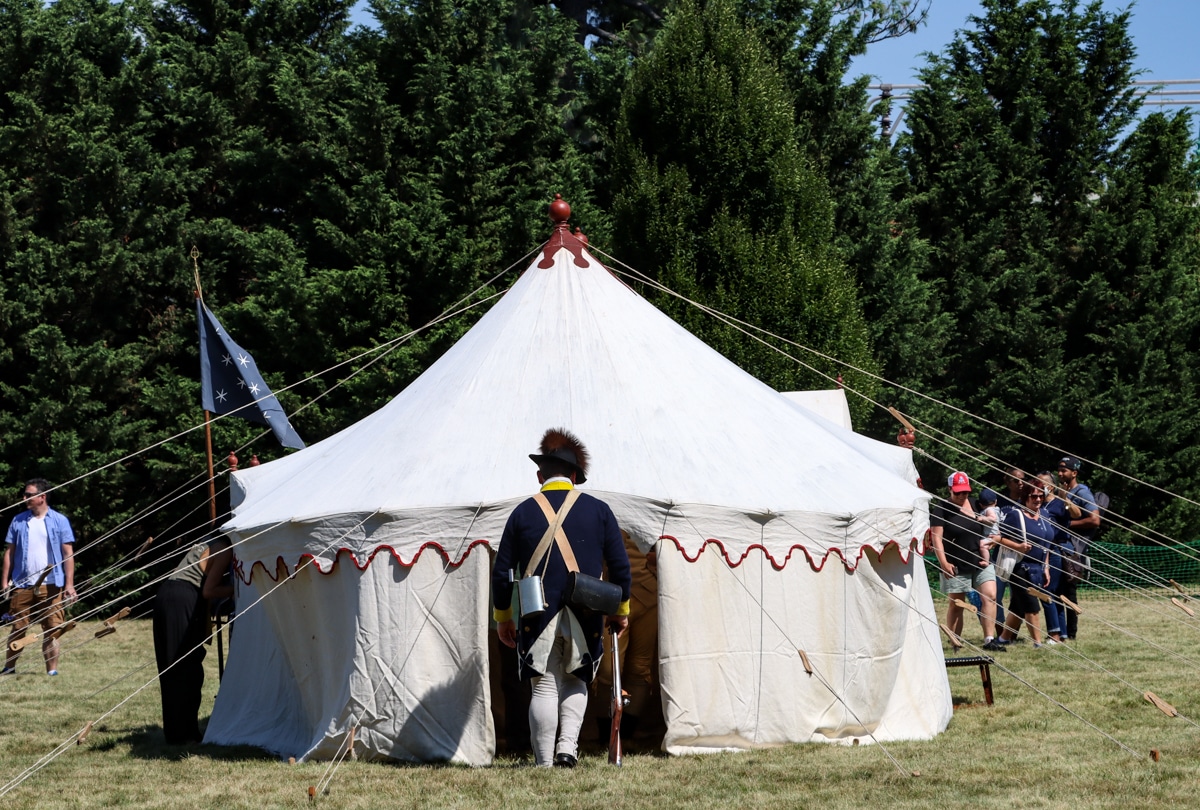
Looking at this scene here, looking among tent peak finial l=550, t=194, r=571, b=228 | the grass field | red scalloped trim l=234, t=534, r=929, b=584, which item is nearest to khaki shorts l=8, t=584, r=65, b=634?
the grass field

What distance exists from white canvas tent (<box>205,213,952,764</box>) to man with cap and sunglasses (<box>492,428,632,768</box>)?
1.27 feet

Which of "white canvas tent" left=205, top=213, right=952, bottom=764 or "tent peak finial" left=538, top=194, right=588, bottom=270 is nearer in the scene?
"white canvas tent" left=205, top=213, right=952, bottom=764

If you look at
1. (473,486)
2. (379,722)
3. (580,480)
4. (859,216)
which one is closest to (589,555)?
(580,480)

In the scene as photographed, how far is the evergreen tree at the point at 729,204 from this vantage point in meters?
14.1

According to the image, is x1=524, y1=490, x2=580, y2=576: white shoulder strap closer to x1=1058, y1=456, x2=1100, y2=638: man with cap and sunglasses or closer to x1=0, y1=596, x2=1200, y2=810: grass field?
x1=0, y1=596, x2=1200, y2=810: grass field

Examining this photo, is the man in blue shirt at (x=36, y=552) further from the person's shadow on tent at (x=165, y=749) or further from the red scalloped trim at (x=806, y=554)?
the red scalloped trim at (x=806, y=554)

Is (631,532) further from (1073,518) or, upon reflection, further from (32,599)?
(1073,518)

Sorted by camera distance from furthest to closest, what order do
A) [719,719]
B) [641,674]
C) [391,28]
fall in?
[391,28], [641,674], [719,719]

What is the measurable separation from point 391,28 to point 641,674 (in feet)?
41.1

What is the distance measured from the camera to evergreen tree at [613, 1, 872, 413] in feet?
46.3

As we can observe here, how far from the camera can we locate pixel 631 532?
664cm

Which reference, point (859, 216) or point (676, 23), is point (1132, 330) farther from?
point (676, 23)

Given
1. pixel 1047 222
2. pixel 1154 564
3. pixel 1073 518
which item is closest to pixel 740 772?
pixel 1073 518

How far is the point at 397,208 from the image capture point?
16703 mm
